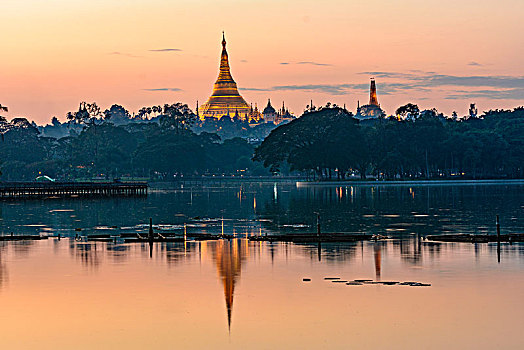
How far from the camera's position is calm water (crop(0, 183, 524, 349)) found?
30.4 m

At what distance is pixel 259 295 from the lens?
125 feet

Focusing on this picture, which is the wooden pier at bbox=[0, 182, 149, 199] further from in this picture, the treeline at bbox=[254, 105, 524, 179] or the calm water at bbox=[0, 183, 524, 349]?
the calm water at bbox=[0, 183, 524, 349]

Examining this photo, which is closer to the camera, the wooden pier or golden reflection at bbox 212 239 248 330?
golden reflection at bbox 212 239 248 330

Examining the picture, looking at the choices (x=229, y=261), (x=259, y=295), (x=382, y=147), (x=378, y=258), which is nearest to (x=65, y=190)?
(x=382, y=147)

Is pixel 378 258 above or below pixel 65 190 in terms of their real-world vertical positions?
below

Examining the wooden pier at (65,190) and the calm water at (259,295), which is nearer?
the calm water at (259,295)

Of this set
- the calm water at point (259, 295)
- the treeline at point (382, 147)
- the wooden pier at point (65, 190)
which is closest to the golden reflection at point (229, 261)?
the calm water at point (259, 295)

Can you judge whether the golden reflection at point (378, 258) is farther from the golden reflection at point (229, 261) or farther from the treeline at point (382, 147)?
the treeline at point (382, 147)

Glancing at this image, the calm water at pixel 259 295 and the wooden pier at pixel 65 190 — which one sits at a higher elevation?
the wooden pier at pixel 65 190

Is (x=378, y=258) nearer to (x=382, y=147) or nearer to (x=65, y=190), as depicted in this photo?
(x=65, y=190)

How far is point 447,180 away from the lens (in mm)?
193500

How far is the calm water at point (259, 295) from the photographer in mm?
30375

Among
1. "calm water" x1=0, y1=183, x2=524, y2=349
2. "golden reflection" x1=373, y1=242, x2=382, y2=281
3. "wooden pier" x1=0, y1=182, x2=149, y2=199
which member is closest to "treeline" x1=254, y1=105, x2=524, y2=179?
"wooden pier" x1=0, y1=182, x2=149, y2=199

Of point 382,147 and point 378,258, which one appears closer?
point 378,258
